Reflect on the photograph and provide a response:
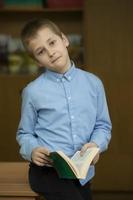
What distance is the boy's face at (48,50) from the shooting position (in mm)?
1637

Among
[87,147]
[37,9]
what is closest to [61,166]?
[87,147]

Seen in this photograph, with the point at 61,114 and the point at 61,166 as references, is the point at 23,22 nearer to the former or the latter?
the point at 61,114

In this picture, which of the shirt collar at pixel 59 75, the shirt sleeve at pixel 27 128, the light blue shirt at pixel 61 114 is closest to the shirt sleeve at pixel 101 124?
the light blue shirt at pixel 61 114

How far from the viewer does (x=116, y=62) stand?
316 cm

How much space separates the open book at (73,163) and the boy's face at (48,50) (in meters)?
0.35

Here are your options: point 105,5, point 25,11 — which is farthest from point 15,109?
point 105,5

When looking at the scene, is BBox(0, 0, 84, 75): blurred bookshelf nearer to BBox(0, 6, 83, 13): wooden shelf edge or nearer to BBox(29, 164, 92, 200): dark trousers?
BBox(0, 6, 83, 13): wooden shelf edge

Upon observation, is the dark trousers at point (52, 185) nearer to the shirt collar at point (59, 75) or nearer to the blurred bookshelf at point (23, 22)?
the shirt collar at point (59, 75)

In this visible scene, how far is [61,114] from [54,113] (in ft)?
0.09

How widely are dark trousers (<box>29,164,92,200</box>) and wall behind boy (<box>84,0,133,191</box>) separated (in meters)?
1.58

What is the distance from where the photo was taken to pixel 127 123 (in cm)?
322

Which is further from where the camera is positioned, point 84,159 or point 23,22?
point 23,22

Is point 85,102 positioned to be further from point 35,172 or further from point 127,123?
point 127,123

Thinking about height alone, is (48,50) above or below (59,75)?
above
